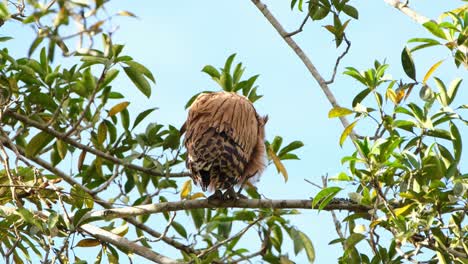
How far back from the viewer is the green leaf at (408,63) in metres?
4.27

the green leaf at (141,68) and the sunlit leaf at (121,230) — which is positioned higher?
the green leaf at (141,68)

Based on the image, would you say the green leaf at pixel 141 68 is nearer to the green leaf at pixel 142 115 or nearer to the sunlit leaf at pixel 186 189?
the green leaf at pixel 142 115

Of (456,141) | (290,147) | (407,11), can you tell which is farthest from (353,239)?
(407,11)

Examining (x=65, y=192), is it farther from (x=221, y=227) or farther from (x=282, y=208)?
(x=282, y=208)

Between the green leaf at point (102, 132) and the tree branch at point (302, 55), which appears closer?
the tree branch at point (302, 55)

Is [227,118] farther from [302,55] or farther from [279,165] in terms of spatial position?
[302,55]

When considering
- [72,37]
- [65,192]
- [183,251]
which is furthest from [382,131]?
[72,37]

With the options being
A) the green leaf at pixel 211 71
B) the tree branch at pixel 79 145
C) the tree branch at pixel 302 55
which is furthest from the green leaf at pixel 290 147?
the green leaf at pixel 211 71

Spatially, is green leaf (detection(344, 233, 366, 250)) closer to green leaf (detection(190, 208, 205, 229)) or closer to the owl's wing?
green leaf (detection(190, 208, 205, 229))

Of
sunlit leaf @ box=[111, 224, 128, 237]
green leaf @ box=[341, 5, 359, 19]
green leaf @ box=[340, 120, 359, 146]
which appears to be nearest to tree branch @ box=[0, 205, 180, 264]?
sunlit leaf @ box=[111, 224, 128, 237]

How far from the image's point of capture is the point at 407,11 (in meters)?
4.44

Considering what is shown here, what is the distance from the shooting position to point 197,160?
4.76m

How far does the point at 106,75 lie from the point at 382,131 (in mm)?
1496

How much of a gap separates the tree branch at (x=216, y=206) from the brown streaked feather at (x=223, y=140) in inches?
6.2
